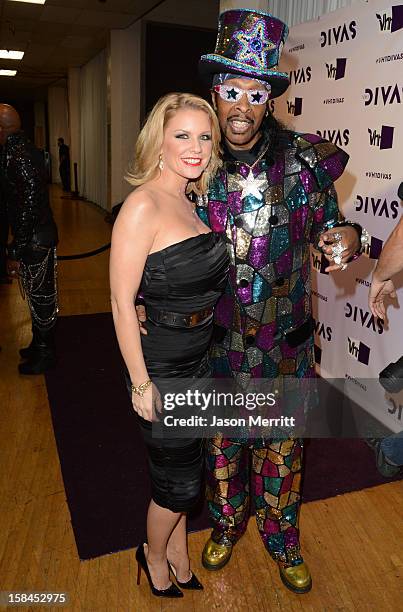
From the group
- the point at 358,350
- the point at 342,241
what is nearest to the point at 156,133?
the point at 342,241

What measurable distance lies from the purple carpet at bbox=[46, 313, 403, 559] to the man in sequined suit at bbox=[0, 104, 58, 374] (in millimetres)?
296

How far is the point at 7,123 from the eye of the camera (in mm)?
3652

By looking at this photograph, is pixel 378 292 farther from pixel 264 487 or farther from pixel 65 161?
pixel 65 161

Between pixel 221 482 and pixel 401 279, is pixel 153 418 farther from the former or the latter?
pixel 401 279

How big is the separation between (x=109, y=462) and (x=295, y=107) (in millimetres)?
2853

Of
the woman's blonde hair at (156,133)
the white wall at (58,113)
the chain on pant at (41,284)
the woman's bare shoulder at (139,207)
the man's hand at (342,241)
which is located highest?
the white wall at (58,113)

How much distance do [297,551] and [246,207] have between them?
140 centimetres

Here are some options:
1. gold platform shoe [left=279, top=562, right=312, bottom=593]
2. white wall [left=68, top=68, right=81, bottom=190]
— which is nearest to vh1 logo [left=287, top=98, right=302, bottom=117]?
gold platform shoe [left=279, top=562, right=312, bottom=593]

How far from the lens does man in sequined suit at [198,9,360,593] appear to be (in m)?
1.83

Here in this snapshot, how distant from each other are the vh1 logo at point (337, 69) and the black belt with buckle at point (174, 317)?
2443 millimetres

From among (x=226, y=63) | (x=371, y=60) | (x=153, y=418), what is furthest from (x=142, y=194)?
(x=371, y=60)

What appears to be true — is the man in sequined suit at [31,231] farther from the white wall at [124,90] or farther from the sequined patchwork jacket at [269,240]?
the white wall at [124,90]

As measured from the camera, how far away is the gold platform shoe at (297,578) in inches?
84.1

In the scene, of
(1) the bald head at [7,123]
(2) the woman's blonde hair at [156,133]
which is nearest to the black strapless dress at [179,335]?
(2) the woman's blonde hair at [156,133]
